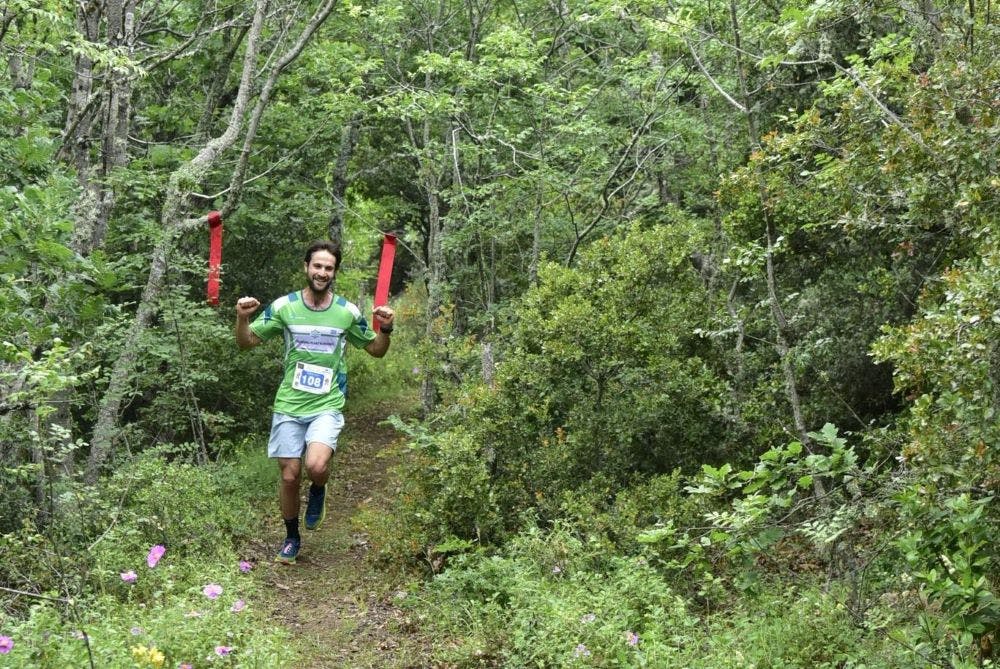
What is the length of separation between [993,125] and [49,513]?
5.90 metres

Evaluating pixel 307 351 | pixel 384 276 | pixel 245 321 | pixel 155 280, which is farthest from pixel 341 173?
pixel 245 321

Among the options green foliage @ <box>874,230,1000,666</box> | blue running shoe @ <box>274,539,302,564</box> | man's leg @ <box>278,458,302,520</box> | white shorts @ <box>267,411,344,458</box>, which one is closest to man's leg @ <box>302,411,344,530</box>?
white shorts @ <box>267,411,344,458</box>

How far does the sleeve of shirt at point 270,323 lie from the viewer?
24.2ft

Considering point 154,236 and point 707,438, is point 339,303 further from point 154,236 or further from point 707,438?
point 707,438

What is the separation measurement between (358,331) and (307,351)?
43 centimetres

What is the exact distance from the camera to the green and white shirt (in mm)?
7332

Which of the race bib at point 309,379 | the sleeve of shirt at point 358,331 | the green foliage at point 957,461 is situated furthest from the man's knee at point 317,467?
the green foliage at point 957,461

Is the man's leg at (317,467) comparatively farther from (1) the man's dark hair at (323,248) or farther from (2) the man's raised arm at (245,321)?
(1) the man's dark hair at (323,248)

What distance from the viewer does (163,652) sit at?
4879mm

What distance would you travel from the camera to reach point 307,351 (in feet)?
24.1

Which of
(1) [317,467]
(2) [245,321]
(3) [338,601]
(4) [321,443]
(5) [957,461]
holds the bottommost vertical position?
(3) [338,601]

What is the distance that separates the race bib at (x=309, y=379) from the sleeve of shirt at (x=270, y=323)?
1.06 feet

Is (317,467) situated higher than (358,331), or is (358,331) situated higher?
(358,331)

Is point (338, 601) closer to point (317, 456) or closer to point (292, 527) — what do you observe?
point (292, 527)
